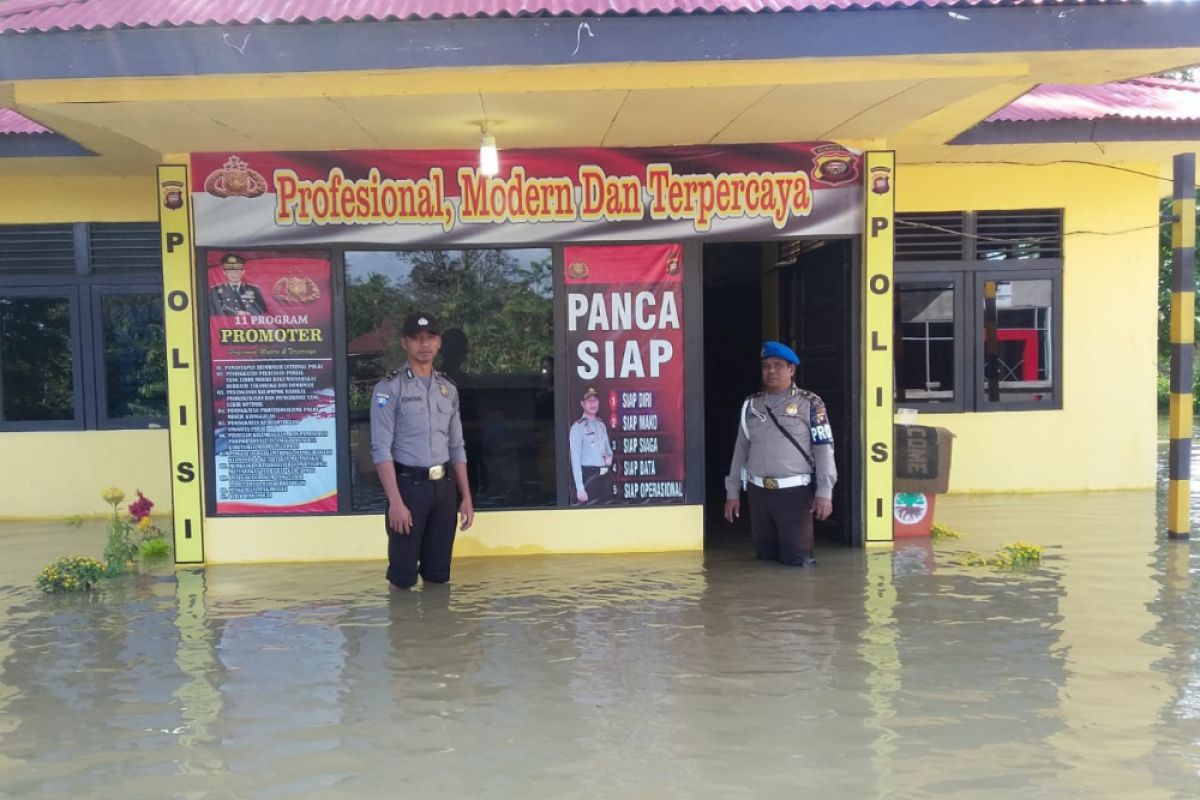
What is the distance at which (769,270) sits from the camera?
9805 mm

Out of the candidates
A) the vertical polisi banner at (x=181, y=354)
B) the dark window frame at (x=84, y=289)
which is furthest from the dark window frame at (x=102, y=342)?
the vertical polisi banner at (x=181, y=354)

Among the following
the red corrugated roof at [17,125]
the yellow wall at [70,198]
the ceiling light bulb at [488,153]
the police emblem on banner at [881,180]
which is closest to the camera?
the ceiling light bulb at [488,153]

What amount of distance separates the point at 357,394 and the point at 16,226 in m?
4.12

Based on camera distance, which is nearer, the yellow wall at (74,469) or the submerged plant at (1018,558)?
the submerged plant at (1018,558)

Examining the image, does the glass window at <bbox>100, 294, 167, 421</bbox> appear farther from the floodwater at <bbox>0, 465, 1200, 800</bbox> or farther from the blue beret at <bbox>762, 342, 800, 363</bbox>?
the blue beret at <bbox>762, 342, 800, 363</bbox>

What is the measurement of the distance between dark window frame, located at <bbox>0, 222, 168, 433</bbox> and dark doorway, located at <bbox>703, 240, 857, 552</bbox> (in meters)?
5.31

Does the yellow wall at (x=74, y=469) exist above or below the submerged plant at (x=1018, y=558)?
above

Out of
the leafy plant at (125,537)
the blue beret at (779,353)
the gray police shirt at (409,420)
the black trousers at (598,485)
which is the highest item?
the blue beret at (779,353)

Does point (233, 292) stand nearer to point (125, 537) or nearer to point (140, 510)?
point (140, 510)

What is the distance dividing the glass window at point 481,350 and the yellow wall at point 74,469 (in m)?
3.00

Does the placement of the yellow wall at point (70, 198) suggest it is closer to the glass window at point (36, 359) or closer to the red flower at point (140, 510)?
the glass window at point (36, 359)

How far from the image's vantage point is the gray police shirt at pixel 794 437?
21.7 ft

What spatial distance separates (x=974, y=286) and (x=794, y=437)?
378 cm

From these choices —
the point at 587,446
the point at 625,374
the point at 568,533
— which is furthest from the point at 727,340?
the point at 568,533
